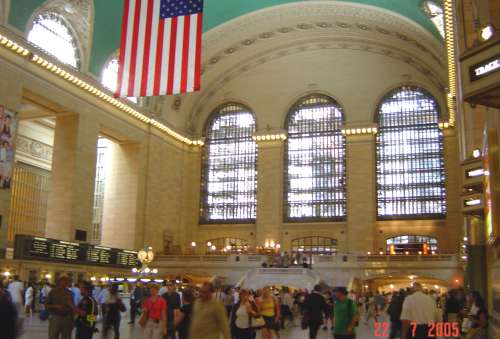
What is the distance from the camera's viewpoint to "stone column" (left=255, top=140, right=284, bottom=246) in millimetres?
37156

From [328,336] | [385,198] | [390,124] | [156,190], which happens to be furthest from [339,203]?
[328,336]

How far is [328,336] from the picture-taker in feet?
49.0

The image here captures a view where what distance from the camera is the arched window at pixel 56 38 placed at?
26.2 meters

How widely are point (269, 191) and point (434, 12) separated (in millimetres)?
15281

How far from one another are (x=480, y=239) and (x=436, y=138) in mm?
19277

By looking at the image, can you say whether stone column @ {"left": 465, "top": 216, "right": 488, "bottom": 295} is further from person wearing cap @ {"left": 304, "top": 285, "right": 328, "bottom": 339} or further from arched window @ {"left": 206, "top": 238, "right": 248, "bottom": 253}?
arched window @ {"left": 206, "top": 238, "right": 248, "bottom": 253}

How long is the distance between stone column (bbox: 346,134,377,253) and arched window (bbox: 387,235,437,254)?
124 centimetres

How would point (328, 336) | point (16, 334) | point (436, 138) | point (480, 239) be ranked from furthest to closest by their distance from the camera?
point (436, 138)
point (480, 239)
point (328, 336)
point (16, 334)

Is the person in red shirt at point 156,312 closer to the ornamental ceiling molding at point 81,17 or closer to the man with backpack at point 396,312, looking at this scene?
the man with backpack at point 396,312

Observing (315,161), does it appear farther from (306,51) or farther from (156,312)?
(156,312)

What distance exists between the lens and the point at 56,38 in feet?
89.8

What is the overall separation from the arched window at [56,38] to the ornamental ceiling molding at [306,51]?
11.9 metres

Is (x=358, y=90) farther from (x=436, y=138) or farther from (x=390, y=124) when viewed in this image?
(x=436, y=138)

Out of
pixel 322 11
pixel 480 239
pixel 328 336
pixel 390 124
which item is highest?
pixel 322 11
